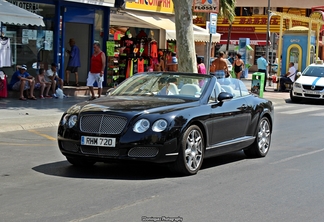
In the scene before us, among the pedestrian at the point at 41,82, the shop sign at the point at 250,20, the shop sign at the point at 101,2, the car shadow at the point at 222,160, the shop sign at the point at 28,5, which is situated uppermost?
the shop sign at the point at 250,20

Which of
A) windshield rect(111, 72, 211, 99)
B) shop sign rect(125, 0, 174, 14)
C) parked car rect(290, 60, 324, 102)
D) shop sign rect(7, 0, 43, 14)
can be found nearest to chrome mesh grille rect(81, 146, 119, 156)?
windshield rect(111, 72, 211, 99)

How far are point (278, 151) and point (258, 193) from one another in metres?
4.07

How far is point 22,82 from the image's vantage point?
19.1 meters

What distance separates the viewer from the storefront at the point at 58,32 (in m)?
21.1

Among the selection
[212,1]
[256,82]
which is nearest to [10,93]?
[212,1]

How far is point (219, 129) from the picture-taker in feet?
31.1

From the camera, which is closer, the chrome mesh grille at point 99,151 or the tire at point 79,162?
the chrome mesh grille at point 99,151

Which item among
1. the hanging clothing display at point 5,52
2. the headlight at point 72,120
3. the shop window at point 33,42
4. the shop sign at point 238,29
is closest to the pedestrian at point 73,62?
the shop window at point 33,42

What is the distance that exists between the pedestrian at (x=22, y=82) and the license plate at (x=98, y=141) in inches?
440

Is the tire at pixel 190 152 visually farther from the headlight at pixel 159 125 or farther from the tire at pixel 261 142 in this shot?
the tire at pixel 261 142

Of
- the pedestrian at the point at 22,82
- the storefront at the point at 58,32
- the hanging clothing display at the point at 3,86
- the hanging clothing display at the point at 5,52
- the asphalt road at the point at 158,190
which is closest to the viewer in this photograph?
the asphalt road at the point at 158,190

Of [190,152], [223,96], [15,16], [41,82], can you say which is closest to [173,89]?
[223,96]

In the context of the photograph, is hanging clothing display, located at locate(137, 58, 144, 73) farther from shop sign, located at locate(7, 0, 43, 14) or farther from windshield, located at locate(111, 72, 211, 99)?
windshield, located at locate(111, 72, 211, 99)

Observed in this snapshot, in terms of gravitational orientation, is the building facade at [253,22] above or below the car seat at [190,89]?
above
